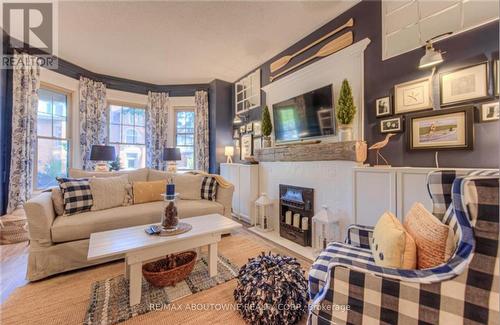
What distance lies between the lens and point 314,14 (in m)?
2.32

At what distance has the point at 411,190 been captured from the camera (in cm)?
158

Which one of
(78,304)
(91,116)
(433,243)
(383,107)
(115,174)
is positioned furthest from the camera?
(91,116)

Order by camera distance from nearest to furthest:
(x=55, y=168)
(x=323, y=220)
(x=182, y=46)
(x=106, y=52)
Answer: (x=323, y=220), (x=182, y=46), (x=106, y=52), (x=55, y=168)

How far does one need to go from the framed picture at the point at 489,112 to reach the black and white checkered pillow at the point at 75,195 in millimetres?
3559

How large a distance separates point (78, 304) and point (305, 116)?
279cm

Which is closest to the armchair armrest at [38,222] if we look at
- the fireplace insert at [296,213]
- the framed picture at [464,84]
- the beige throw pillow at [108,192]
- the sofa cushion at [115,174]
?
the beige throw pillow at [108,192]

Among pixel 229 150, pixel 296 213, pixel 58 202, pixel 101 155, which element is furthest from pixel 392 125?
pixel 101 155

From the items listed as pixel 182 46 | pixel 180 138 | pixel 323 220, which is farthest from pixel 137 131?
pixel 323 220

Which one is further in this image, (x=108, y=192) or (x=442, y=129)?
(x=108, y=192)

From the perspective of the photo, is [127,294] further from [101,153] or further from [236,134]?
[236,134]

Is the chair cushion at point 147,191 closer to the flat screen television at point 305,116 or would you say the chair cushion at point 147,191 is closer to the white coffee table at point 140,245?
the white coffee table at point 140,245

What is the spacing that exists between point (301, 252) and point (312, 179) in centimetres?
86

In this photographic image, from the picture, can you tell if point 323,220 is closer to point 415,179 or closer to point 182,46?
point 415,179

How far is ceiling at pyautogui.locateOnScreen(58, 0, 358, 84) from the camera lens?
7.27 ft
